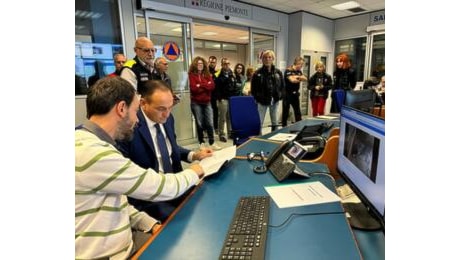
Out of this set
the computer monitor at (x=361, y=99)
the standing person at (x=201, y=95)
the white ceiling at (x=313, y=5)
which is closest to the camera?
the computer monitor at (x=361, y=99)

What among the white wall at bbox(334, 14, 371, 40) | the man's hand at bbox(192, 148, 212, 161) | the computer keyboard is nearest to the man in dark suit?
the man's hand at bbox(192, 148, 212, 161)

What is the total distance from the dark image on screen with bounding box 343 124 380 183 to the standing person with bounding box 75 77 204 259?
0.71 meters

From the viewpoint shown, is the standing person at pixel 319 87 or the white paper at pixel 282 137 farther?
the standing person at pixel 319 87

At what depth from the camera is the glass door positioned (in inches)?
176

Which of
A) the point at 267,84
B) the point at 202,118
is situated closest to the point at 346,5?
the point at 267,84

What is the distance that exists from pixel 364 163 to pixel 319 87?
475 centimetres

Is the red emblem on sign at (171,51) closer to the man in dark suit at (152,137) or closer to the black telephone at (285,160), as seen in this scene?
the man in dark suit at (152,137)

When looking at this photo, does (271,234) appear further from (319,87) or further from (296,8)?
(296,8)

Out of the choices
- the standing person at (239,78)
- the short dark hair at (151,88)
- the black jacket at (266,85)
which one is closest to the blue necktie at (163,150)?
the short dark hair at (151,88)

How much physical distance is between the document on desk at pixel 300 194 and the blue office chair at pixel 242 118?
5.99 feet

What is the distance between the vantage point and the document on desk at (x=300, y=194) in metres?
1.06
